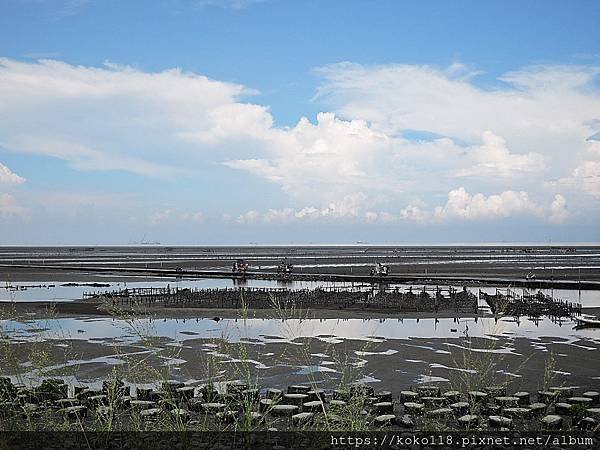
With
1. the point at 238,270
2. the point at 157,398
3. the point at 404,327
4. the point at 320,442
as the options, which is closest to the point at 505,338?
the point at 404,327

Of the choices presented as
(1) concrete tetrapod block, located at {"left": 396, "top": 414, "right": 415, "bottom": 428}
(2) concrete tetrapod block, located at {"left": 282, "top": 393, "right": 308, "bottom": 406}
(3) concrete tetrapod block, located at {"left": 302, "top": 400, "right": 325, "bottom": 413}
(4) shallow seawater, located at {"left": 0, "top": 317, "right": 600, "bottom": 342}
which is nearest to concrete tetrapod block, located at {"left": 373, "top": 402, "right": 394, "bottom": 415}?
(1) concrete tetrapod block, located at {"left": 396, "top": 414, "right": 415, "bottom": 428}

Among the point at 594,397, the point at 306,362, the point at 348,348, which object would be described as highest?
the point at 306,362

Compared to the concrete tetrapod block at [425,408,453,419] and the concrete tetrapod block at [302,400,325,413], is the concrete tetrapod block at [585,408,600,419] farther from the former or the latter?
the concrete tetrapod block at [302,400,325,413]

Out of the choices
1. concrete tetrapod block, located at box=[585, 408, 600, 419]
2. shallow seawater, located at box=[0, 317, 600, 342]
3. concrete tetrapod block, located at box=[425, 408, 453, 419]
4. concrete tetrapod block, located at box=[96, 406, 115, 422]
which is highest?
concrete tetrapod block, located at box=[96, 406, 115, 422]

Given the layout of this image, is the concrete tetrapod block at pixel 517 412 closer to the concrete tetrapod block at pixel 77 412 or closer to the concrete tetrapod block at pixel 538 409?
the concrete tetrapod block at pixel 538 409

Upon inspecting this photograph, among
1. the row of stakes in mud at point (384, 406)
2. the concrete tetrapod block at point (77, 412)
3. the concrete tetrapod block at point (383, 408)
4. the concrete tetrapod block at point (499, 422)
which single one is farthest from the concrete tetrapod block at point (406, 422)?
the concrete tetrapod block at point (77, 412)

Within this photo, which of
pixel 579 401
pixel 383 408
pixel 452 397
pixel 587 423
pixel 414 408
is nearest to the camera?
pixel 587 423

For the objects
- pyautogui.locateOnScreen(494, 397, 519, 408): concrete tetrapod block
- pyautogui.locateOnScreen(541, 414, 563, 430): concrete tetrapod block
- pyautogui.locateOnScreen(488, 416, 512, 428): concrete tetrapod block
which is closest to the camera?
pyautogui.locateOnScreen(488, 416, 512, 428): concrete tetrapod block

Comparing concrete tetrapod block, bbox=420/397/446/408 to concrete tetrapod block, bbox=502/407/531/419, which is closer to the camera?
concrete tetrapod block, bbox=502/407/531/419

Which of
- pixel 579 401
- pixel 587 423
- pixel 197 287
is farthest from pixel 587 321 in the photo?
pixel 197 287

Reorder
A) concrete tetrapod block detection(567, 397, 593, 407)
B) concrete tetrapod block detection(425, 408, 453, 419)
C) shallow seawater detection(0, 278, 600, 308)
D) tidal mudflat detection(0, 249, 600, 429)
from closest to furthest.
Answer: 1. tidal mudflat detection(0, 249, 600, 429)
2. concrete tetrapod block detection(425, 408, 453, 419)
3. concrete tetrapod block detection(567, 397, 593, 407)
4. shallow seawater detection(0, 278, 600, 308)

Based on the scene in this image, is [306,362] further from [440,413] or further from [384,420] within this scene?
[440,413]

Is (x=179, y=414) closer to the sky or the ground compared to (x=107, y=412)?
closer to the sky

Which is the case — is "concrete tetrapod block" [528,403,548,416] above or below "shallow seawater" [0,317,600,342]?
above
